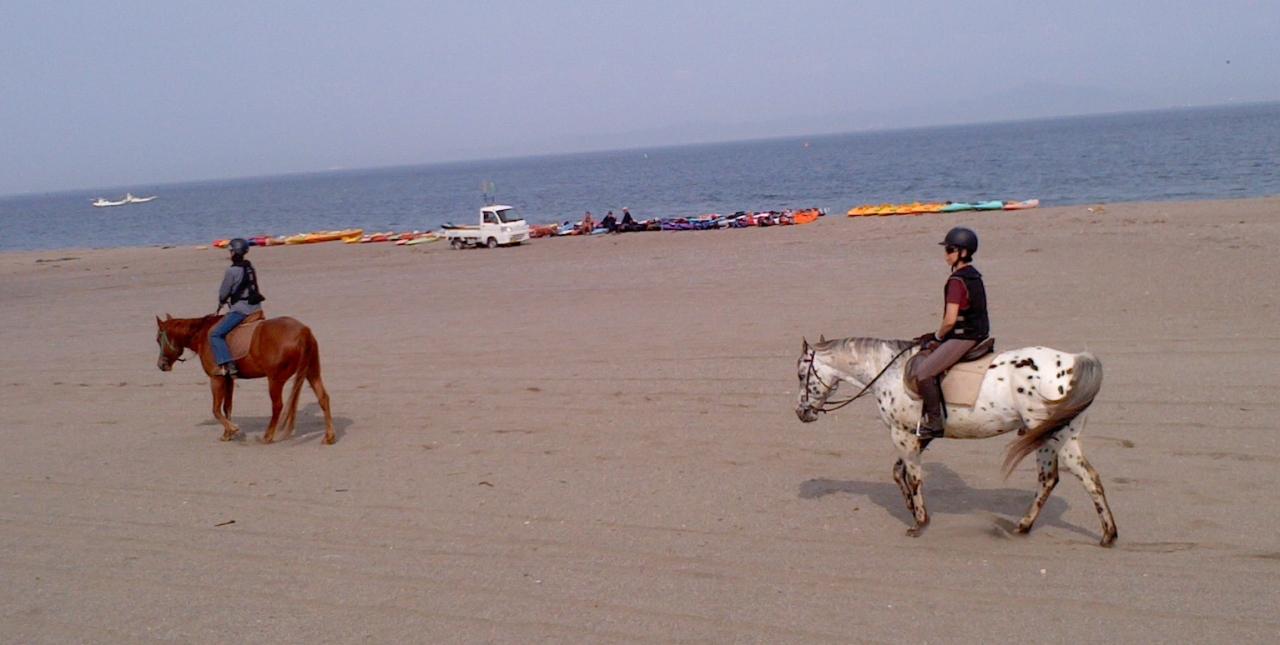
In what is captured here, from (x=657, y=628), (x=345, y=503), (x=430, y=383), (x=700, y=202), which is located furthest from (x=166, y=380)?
(x=700, y=202)

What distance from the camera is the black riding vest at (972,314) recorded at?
6.99 meters

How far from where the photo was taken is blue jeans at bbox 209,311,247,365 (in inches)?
439

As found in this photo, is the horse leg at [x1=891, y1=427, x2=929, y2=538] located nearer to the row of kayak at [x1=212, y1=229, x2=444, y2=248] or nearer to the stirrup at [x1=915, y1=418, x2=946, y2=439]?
the stirrup at [x1=915, y1=418, x2=946, y2=439]

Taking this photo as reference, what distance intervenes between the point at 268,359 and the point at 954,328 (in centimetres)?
746

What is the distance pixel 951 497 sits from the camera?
326 inches

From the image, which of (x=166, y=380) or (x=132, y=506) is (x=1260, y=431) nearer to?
(x=132, y=506)

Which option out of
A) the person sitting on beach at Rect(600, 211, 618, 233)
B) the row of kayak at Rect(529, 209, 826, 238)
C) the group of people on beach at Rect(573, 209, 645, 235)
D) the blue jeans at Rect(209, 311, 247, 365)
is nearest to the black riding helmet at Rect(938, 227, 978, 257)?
the blue jeans at Rect(209, 311, 247, 365)

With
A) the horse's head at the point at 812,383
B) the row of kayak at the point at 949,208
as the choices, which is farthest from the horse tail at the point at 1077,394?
the row of kayak at the point at 949,208

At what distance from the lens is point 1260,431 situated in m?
9.08

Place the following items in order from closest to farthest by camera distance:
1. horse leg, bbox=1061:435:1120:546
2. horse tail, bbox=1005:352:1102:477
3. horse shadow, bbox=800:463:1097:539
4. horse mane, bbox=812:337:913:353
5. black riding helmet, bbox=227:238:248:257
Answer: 1. horse tail, bbox=1005:352:1102:477
2. horse leg, bbox=1061:435:1120:546
3. horse mane, bbox=812:337:913:353
4. horse shadow, bbox=800:463:1097:539
5. black riding helmet, bbox=227:238:248:257

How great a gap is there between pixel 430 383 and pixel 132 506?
495 cm

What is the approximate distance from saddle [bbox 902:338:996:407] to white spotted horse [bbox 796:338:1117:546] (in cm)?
4

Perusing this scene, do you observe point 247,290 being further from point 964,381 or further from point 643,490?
point 964,381

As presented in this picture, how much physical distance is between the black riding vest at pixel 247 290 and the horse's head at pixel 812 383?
6579 millimetres
